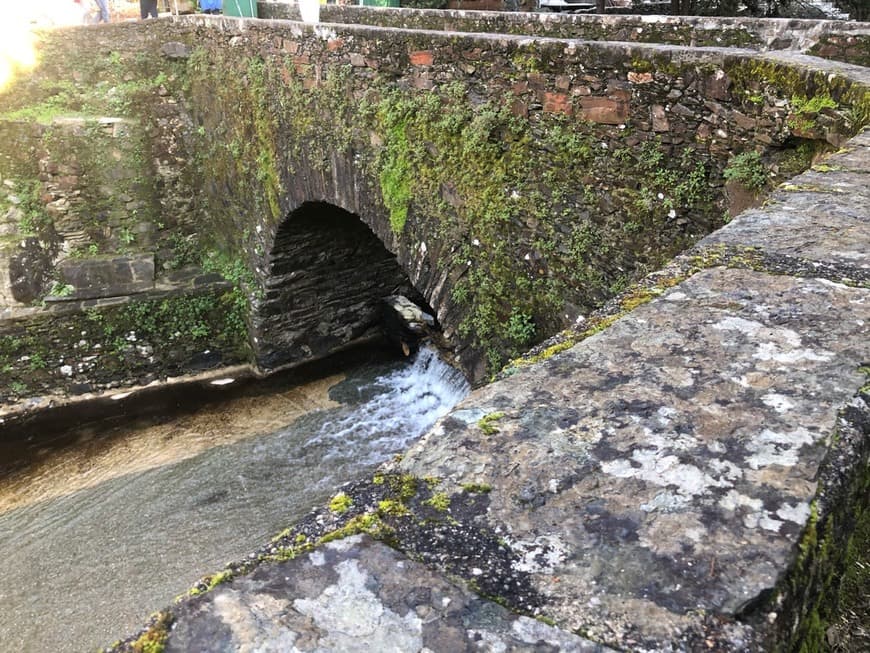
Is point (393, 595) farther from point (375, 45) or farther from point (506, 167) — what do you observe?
point (375, 45)

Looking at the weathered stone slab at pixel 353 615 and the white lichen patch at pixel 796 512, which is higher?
the white lichen patch at pixel 796 512

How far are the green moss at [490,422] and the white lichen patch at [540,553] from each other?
12.3 inches

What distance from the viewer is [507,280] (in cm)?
504

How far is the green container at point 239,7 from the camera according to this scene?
10.7 meters

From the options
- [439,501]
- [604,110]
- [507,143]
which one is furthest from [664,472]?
[507,143]

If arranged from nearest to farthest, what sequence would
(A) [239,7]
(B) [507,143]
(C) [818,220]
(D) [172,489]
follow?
(C) [818,220], (B) [507,143], (D) [172,489], (A) [239,7]

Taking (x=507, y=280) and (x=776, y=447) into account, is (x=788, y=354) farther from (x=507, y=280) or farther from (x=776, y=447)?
(x=507, y=280)

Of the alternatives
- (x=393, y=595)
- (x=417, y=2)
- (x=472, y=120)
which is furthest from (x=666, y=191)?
(x=417, y=2)

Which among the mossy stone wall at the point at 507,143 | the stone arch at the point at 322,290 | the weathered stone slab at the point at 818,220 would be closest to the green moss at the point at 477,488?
the weathered stone slab at the point at 818,220

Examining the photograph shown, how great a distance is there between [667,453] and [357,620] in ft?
2.09

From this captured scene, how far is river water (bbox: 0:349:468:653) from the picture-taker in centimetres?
639

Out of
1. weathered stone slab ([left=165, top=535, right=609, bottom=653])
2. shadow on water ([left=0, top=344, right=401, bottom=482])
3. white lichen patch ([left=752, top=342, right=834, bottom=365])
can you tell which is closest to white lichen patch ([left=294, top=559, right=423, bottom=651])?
weathered stone slab ([left=165, top=535, right=609, bottom=653])

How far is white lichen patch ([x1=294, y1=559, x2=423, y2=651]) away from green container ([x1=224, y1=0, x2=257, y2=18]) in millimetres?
11409

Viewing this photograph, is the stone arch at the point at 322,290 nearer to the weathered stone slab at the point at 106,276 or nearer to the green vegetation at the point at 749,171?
the weathered stone slab at the point at 106,276
